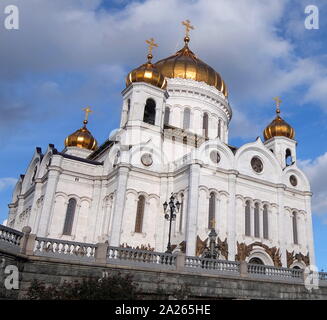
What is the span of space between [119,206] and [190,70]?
58.1 feet

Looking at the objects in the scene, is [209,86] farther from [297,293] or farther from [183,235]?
[297,293]

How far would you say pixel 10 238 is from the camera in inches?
528

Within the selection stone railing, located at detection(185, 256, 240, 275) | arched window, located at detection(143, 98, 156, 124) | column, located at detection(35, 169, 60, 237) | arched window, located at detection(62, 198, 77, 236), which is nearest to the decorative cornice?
arched window, located at detection(143, 98, 156, 124)

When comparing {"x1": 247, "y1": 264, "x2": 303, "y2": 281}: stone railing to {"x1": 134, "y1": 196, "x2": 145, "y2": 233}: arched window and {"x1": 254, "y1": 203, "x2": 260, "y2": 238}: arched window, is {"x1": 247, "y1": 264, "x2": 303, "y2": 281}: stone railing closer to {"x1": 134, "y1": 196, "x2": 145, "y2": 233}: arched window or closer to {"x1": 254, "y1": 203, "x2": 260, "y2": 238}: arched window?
{"x1": 254, "y1": 203, "x2": 260, "y2": 238}: arched window

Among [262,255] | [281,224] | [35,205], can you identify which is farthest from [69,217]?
[281,224]

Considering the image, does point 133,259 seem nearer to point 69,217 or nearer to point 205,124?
point 69,217

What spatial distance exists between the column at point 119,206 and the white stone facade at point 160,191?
0.22 ft

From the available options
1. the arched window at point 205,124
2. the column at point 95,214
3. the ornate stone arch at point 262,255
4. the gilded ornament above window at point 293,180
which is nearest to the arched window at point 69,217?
the column at point 95,214

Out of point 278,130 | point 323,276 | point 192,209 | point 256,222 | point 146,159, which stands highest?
point 278,130

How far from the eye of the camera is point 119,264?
1489 cm

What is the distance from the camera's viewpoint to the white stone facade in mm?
26484

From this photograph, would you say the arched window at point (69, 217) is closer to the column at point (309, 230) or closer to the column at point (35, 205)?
the column at point (35, 205)

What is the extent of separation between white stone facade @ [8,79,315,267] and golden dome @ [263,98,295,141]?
5007mm

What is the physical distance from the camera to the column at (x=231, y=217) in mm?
25920
